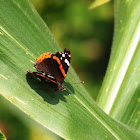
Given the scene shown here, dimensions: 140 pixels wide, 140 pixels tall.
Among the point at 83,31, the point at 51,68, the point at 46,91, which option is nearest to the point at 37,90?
the point at 46,91

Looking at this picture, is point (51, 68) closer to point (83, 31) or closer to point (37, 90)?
point (37, 90)

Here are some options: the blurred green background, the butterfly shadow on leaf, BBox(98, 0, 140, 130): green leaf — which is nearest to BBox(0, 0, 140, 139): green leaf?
the butterfly shadow on leaf

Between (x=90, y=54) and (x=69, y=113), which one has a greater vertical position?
(x=90, y=54)

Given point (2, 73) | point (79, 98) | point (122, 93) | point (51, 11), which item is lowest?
point (2, 73)

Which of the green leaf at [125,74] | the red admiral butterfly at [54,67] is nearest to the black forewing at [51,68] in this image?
the red admiral butterfly at [54,67]

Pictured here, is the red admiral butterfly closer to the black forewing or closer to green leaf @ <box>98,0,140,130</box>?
the black forewing

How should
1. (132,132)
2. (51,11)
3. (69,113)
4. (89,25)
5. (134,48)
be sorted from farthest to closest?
(89,25) < (51,11) < (134,48) < (132,132) < (69,113)

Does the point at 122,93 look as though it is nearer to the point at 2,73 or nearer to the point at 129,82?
the point at 129,82

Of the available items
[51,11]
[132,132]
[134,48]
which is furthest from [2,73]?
[51,11]
